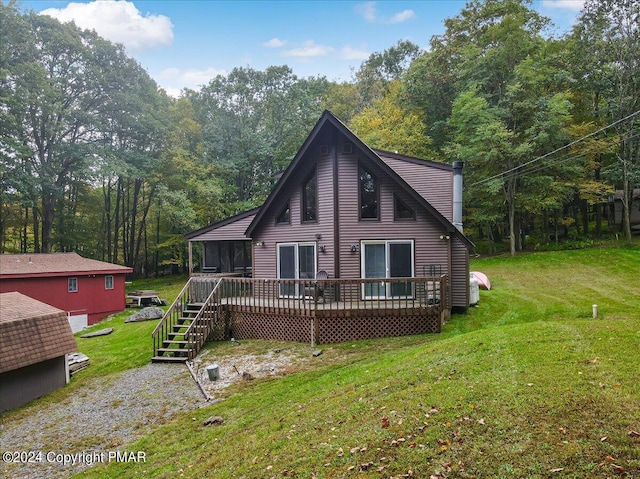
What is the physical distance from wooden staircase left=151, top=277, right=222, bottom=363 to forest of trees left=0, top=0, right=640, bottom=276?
15341 mm

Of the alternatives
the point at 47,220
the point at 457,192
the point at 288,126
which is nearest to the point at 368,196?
the point at 457,192

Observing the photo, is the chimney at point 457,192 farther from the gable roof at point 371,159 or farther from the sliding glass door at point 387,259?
the sliding glass door at point 387,259

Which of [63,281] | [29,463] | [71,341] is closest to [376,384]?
[29,463]

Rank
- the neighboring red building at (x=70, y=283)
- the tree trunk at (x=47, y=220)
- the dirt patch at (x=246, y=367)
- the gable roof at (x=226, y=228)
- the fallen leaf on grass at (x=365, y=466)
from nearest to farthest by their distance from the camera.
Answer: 1. the fallen leaf on grass at (x=365, y=466)
2. the dirt patch at (x=246, y=367)
3. the gable roof at (x=226, y=228)
4. the neighboring red building at (x=70, y=283)
5. the tree trunk at (x=47, y=220)

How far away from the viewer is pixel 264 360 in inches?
378

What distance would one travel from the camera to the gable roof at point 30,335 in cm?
931

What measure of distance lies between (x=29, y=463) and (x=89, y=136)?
27.8m

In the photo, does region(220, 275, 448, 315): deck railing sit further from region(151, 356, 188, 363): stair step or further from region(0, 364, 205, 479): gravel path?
region(0, 364, 205, 479): gravel path

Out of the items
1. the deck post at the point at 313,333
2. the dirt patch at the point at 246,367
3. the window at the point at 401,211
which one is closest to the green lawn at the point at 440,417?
the dirt patch at the point at 246,367

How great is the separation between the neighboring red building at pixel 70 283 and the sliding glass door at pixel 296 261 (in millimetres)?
Result: 13124

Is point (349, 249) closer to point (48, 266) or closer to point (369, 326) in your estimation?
point (369, 326)

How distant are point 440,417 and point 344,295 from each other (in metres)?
6.35

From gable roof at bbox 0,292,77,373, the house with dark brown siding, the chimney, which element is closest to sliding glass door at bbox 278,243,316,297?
the house with dark brown siding

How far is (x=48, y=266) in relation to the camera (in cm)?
1933
